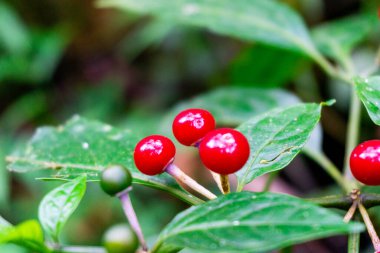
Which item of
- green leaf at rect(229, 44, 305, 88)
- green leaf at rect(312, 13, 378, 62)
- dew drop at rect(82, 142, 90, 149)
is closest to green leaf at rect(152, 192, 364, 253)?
dew drop at rect(82, 142, 90, 149)

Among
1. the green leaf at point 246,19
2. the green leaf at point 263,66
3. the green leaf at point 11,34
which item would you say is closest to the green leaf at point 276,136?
the green leaf at point 246,19

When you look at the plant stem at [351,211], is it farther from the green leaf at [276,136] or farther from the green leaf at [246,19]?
the green leaf at [246,19]

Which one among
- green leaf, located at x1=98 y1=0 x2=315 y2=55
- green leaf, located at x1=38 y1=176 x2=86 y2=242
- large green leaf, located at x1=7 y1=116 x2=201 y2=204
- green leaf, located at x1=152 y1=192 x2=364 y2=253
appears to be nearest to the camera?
green leaf, located at x1=152 y1=192 x2=364 y2=253

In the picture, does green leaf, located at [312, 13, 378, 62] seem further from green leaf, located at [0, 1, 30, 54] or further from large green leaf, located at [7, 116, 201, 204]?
green leaf, located at [0, 1, 30, 54]

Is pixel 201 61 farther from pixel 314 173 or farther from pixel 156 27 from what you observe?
pixel 314 173

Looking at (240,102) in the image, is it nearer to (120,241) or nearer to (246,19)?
(246,19)

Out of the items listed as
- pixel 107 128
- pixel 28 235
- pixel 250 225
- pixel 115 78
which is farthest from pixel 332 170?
pixel 115 78
